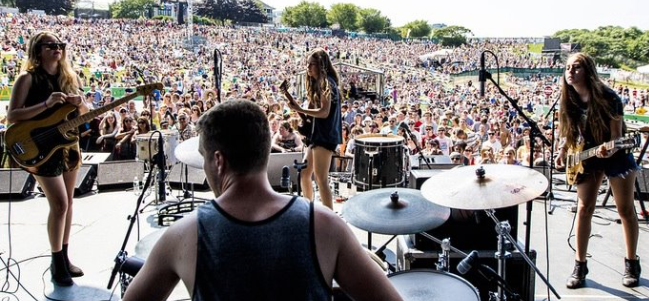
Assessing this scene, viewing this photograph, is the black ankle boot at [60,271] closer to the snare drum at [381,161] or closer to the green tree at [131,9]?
the snare drum at [381,161]

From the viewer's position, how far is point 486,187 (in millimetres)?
2594

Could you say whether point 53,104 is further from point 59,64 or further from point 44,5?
point 44,5

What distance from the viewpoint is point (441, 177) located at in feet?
9.33

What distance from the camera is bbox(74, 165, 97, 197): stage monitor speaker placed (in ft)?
19.4

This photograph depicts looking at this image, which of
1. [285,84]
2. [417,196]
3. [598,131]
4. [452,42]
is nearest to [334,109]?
[285,84]

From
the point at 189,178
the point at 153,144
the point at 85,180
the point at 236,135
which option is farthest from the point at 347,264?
the point at 85,180

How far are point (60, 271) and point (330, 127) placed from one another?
2156 millimetres

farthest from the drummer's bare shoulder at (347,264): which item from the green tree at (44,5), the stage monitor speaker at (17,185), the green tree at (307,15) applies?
the green tree at (307,15)

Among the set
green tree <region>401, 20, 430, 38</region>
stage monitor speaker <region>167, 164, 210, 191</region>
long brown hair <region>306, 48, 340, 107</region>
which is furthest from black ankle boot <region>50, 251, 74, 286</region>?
green tree <region>401, 20, 430, 38</region>

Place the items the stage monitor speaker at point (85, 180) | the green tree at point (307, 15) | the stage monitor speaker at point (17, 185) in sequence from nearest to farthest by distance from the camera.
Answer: the stage monitor speaker at point (17, 185), the stage monitor speaker at point (85, 180), the green tree at point (307, 15)

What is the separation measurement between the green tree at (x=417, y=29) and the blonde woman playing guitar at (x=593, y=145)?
3925 inches

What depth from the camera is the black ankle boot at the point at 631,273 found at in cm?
346

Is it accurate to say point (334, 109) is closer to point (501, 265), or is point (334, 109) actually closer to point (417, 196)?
point (417, 196)

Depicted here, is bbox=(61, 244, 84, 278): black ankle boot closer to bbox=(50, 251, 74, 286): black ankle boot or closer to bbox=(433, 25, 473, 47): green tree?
bbox=(50, 251, 74, 286): black ankle boot
